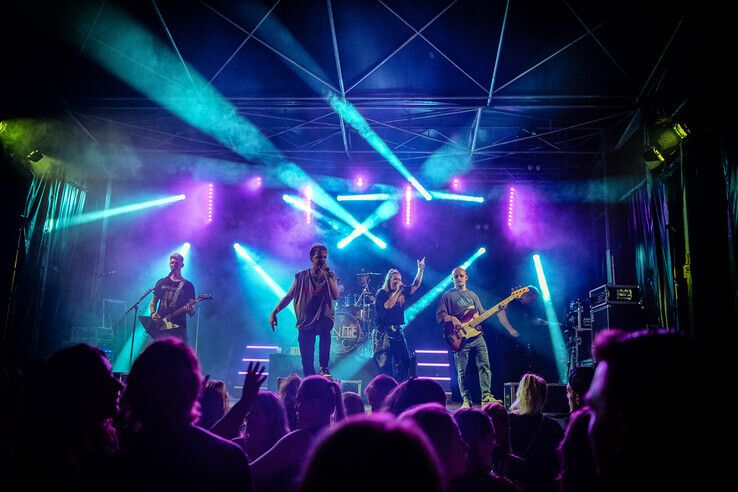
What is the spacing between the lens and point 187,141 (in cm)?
1262

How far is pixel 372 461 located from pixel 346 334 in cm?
1081

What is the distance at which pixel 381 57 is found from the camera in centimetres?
833

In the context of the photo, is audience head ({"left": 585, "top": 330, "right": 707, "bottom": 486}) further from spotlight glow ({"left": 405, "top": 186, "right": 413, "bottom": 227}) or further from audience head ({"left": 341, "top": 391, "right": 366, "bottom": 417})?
spotlight glow ({"left": 405, "top": 186, "right": 413, "bottom": 227})

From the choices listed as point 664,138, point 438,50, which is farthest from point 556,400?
point 438,50

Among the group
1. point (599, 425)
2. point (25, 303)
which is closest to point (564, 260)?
point (25, 303)

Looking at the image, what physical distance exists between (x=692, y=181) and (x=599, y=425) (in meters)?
6.03

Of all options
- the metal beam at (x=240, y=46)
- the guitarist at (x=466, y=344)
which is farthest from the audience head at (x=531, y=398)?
the metal beam at (x=240, y=46)

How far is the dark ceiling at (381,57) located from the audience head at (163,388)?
6471 millimetres

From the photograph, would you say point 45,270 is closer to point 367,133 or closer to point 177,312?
point 177,312

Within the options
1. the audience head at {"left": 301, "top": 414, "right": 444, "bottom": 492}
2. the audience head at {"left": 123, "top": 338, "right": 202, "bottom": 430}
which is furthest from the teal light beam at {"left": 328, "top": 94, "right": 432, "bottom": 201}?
the audience head at {"left": 301, "top": 414, "right": 444, "bottom": 492}

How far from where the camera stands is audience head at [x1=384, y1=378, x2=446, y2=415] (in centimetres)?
329

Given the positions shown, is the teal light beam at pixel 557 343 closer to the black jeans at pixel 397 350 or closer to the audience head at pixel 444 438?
the black jeans at pixel 397 350

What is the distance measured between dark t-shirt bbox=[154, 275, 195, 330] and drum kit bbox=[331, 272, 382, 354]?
11.9 feet

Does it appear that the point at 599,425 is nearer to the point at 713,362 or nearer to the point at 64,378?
the point at 713,362
